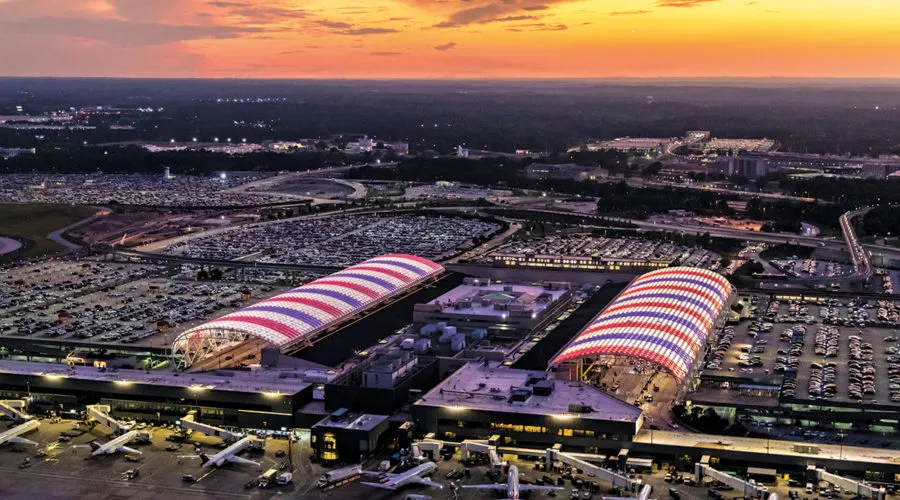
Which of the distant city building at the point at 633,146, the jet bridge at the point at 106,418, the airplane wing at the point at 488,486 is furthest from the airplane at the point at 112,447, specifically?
the distant city building at the point at 633,146

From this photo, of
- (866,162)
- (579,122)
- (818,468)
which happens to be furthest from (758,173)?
(579,122)

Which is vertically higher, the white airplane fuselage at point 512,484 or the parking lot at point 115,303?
the white airplane fuselage at point 512,484

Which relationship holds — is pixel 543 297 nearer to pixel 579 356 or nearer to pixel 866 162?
pixel 579 356

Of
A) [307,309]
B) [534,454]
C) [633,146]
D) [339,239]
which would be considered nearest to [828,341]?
[534,454]

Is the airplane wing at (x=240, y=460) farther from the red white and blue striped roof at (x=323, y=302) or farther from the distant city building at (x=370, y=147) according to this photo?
the distant city building at (x=370, y=147)

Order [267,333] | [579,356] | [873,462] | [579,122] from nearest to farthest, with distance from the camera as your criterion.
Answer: [873,462] → [579,356] → [267,333] → [579,122]

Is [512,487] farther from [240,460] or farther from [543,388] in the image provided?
[240,460]
